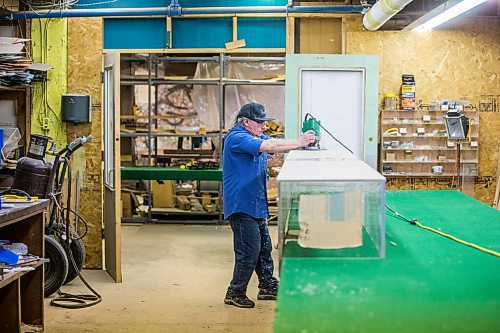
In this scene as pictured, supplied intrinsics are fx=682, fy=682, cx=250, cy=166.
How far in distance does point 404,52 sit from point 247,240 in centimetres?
300

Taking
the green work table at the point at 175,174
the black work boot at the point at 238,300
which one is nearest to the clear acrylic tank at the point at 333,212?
the black work boot at the point at 238,300

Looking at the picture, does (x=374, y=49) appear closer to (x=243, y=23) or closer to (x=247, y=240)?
(x=243, y=23)

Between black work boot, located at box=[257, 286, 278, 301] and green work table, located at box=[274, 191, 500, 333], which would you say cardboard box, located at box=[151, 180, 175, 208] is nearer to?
black work boot, located at box=[257, 286, 278, 301]

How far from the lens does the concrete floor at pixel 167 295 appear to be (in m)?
4.77

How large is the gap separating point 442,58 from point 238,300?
3458mm

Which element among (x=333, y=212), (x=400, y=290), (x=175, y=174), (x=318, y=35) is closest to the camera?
(x=400, y=290)

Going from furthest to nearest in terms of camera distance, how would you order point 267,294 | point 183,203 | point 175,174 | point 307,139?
point 183,203 → point 175,174 → point 267,294 → point 307,139

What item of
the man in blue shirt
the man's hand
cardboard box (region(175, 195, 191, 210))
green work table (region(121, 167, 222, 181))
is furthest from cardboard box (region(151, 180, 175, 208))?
the man's hand

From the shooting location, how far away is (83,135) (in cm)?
643

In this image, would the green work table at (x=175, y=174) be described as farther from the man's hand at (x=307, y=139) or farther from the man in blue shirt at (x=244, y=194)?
the man's hand at (x=307, y=139)

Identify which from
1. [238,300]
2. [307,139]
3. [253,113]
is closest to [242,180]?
[253,113]

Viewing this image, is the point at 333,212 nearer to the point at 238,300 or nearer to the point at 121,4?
the point at 238,300

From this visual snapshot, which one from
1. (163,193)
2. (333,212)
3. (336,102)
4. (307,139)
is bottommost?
(163,193)

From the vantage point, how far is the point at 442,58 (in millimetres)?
6992
